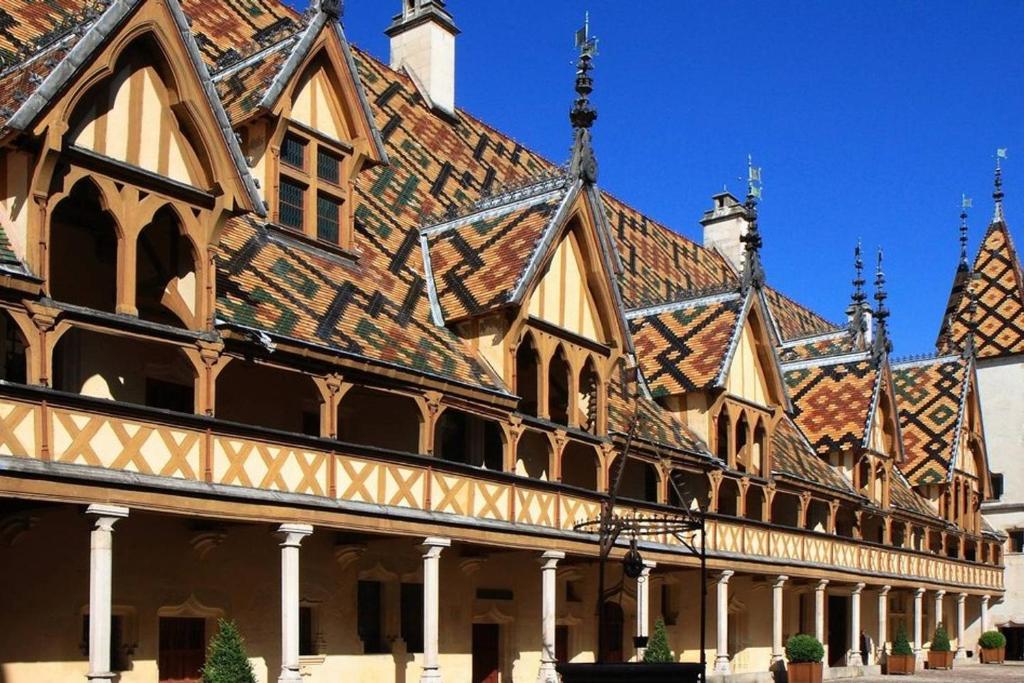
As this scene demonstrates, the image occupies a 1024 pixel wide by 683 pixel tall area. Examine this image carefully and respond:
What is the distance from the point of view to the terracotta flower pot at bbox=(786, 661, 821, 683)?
3534cm

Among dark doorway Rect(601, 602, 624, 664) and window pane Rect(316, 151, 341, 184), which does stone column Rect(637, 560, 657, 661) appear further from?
window pane Rect(316, 151, 341, 184)

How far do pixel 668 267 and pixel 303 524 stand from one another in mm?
25741

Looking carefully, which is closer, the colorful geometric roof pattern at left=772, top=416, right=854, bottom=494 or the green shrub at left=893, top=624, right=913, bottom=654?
the colorful geometric roof pattern at left=772, top=416, right=854, bottom=494

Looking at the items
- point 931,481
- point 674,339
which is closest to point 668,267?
point 674,339

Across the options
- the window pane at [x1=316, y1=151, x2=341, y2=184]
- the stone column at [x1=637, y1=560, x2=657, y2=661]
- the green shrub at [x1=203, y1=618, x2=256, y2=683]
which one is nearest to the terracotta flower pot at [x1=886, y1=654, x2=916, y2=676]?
the stone column at [x1=637, y1=560, x2=657, y2=661]

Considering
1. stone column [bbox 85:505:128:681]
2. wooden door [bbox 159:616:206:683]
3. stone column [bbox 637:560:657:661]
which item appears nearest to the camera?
stone column [bbox 85:505:128:681]

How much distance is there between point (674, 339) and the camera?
114 feet

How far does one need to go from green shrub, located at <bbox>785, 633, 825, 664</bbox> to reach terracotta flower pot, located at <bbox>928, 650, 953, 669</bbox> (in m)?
12.8

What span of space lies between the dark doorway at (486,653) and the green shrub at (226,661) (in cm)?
954

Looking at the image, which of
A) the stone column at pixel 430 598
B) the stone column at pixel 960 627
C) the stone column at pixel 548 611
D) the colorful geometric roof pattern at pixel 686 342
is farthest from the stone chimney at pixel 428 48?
the stone column at pixel 960 627

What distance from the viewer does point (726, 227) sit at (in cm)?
5509

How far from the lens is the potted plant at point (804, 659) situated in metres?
35.4

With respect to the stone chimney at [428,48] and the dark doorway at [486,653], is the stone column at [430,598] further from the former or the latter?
the stone chimney at [428,48]

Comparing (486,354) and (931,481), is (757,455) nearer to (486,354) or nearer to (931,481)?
(486,354)
